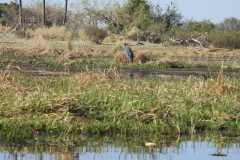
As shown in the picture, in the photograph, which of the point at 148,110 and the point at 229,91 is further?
the point at 229,91

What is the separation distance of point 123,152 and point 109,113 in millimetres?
1982

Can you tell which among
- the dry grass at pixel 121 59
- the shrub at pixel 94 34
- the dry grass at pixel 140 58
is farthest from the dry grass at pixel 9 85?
the shrub at pixel 94 34

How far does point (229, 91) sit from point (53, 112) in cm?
556

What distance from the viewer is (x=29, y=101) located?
42.7ft

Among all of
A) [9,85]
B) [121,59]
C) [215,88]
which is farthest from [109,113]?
[121,59]

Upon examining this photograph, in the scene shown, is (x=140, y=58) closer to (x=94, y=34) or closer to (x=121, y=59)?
(x=121, y=59)

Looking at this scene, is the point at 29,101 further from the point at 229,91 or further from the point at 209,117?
the point at 229,91

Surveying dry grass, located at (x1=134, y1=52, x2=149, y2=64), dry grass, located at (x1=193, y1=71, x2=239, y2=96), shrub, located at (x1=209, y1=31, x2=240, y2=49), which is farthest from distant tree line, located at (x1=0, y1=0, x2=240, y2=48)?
dry grass, located at (x1=193, y1=71, x2=239, y2=96)

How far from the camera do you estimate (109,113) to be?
43.6 feet

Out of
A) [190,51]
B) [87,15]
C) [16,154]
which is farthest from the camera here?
[87,15]

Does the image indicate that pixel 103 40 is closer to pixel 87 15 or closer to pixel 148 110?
pixel 87 15

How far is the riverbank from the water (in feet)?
2.24

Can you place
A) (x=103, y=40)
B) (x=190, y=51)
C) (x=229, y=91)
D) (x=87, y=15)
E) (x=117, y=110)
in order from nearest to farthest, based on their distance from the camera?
(x=117, y=110), (x=229, y=91), (x=190, y=51), (x=103, y=40), (x=87, y=15)

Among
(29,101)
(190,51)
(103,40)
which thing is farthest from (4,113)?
(103,40)
